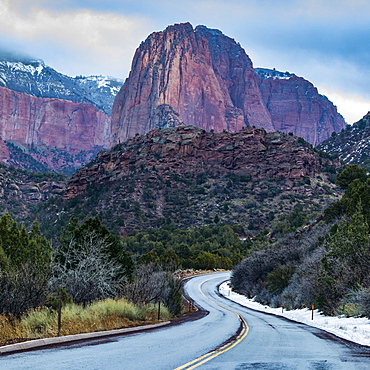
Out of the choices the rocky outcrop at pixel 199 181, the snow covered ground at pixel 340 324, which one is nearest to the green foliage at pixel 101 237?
the snow covered ground at pixel 340 324

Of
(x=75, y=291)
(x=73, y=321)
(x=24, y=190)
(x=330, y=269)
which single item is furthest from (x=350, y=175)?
(x=24, y=190)

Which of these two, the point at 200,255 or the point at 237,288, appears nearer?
the point at 237,288

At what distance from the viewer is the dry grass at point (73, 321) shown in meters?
11.7

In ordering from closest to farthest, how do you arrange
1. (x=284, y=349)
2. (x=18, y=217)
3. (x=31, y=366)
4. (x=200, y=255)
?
1. (x=31, y=366)
2. (x=284, y=349)
3. (x=200, y=255)
4. (x=18, y=217)

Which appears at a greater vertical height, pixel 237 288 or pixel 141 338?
pixel 141 338

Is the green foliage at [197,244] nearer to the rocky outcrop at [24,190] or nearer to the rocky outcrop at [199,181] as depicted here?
the rocky outcrop at [199,181]

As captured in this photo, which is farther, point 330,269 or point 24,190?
point 24,190

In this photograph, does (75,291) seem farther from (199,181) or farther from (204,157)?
(204,157)

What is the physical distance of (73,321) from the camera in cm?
1345

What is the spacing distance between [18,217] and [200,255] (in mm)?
68911

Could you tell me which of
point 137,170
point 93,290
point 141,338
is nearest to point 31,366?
point 141,338

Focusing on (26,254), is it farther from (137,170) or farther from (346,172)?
(137,170)

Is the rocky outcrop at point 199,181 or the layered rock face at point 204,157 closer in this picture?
the rocky outcrop at point 199,181

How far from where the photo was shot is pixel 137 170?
11656 centimetres
